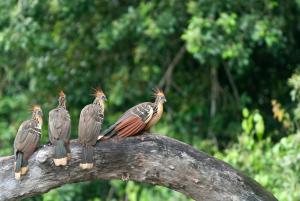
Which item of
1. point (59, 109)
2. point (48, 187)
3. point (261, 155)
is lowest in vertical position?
point (261, 155)

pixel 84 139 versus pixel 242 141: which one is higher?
pixel 84 139

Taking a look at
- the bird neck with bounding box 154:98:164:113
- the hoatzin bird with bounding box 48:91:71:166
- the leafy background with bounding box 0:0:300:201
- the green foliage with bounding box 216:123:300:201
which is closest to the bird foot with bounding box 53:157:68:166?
the hoatzin bird with bounding box 48:91:71:166

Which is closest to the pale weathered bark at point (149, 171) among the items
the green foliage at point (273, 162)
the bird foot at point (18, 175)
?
the bird foot at point (18, 175)

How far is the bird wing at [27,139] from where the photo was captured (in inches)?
209

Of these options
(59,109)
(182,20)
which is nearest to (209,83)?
(182,20)

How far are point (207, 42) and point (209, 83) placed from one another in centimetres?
159

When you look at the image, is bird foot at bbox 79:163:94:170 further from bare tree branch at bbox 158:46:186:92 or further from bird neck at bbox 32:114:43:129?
bare tree branch at bbox 158:46:186:92

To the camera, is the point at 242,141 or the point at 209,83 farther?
the point at 209,83

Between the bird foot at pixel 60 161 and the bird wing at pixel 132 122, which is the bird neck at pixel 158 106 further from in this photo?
the bird foot at pixel 60 161

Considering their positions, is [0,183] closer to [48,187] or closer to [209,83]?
[48,187]

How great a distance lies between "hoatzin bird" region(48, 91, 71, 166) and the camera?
524 centimetres

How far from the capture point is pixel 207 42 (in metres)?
8.79

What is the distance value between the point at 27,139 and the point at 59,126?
212mm

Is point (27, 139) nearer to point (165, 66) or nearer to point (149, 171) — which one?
point (149, 171)
